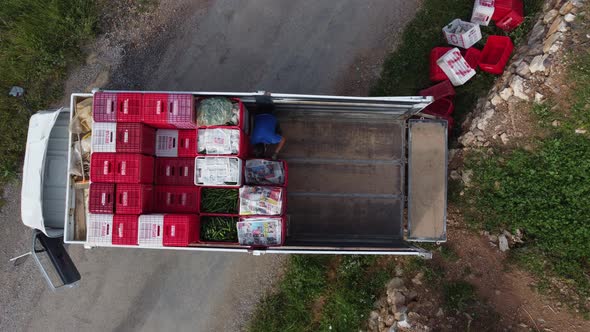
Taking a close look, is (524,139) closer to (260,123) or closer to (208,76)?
(260,123)

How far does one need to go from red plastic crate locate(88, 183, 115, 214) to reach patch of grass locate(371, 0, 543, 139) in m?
7.46

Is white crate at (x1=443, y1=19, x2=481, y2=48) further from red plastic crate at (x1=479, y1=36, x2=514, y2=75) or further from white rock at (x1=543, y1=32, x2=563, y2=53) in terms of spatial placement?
white rock at (x1=543, y1=32, x2=563, y2=53)

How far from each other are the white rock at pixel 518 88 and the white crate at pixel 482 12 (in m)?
2.05

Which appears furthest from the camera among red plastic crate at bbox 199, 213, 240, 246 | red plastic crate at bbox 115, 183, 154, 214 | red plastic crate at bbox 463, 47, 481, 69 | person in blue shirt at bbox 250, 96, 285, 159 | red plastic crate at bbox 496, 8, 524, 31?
red plastic crate at bbox 463, 47, 481, 69

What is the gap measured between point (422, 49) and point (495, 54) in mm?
2061

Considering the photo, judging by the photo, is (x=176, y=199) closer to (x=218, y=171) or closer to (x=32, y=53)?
(x=218, y=171)

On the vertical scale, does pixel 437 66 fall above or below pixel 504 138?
above

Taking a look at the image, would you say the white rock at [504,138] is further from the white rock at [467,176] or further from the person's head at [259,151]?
the person's head at [259,151]

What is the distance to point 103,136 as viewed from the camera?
7738 millimetres

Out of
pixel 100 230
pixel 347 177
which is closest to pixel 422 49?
pixel 347 177

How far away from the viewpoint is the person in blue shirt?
8.36 metres

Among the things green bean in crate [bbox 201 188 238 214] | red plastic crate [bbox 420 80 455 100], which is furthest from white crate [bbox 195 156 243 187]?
red plastic crate [bbox 420 80 455 100]

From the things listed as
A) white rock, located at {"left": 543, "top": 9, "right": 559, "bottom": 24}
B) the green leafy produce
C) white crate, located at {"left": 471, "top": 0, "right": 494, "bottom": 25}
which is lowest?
the green leafy produce

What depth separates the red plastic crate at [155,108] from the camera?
7.69 metres
